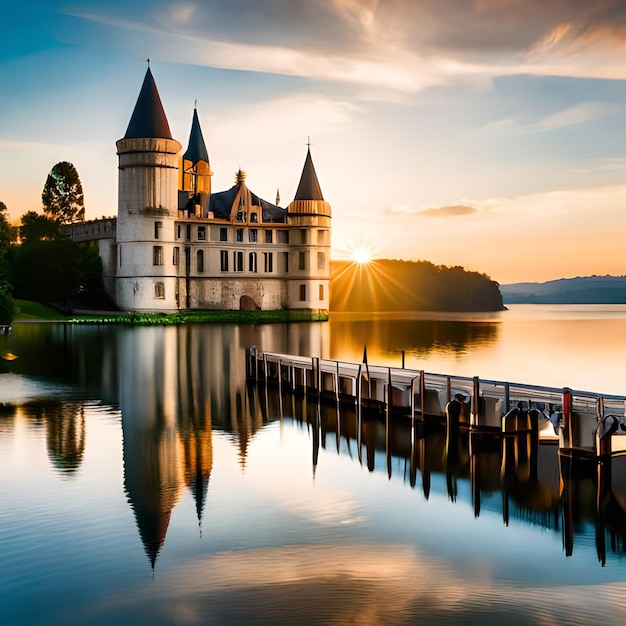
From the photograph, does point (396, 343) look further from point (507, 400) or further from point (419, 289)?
point (419, 289)

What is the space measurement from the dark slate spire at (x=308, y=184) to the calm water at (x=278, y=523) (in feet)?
208

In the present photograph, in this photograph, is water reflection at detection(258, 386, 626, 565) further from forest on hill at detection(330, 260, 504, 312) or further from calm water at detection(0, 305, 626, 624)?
forest on hill at detection(330, 260, 504, 312)

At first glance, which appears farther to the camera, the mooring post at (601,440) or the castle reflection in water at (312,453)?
the mooring post at (601,440)

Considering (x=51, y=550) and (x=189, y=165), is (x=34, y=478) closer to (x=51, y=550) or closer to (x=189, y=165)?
(x=51, y=550)

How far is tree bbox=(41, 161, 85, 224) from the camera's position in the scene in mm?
92938

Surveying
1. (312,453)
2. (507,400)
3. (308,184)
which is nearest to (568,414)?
(507,400)

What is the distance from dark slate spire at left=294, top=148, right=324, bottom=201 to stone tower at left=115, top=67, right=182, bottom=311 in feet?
53.2

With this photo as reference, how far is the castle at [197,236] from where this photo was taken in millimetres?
79125

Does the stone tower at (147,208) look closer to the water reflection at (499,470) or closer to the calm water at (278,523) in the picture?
the calm water at (278,523)

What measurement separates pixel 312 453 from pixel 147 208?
61.1m

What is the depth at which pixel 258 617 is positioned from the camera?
1130 cm

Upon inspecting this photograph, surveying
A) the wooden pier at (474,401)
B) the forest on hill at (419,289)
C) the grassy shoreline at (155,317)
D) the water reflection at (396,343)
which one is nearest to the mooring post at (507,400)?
the wooden pier at (474,401)

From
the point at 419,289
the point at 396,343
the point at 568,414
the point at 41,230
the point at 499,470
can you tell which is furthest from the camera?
the point at 419,289

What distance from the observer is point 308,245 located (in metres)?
91.6
